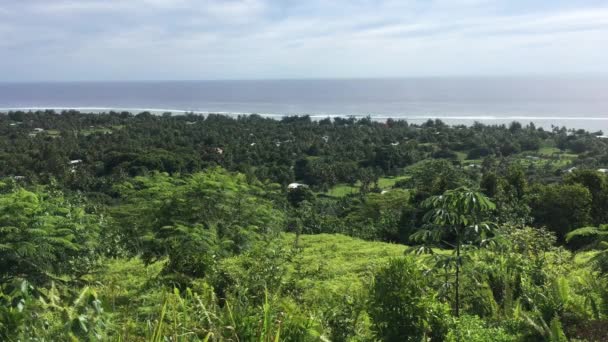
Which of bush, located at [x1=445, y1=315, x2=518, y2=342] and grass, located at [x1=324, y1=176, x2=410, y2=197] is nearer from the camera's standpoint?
bush, located at [x1=445, y1=315, x2=518, y2=342]

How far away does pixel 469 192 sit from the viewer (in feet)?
11.8

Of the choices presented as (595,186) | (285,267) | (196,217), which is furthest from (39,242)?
(595,186)

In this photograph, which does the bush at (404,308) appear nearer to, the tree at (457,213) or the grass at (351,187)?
the tree at (457,213)

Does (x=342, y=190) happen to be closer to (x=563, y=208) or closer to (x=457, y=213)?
(x=563, y=208)

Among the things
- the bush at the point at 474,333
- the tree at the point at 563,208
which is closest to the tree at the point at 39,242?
the bush at the point at 474,333

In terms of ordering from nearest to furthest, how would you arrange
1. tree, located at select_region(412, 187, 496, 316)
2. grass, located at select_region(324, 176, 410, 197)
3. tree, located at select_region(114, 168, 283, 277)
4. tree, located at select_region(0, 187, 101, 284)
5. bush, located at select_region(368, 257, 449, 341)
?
1. bush, located at select_region(368, 257, 449, 341)
2. tree, located at select_region(412, 187, 496, 316)
3. tree, located at select_region(0, 187, 101, 284)
4. tree, located at select_region(114, 168, 283, 277)
5. grass, located at select_region(324, 176, 410, 197)

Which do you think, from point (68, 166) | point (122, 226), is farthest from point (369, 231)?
point (68, 166)

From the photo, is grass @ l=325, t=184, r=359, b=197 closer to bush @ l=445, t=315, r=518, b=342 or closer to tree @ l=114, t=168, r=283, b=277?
tree @ l=114, t=168, r=283, b=277

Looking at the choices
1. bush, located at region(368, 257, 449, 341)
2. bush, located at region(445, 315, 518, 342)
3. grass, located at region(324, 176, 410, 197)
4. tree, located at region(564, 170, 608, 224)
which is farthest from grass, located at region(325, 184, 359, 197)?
bush, located at region(368, 257, 449, 341)

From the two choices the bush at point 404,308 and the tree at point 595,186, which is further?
the tree at point 595,186

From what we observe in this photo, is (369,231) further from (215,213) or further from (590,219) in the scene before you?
(215,213)

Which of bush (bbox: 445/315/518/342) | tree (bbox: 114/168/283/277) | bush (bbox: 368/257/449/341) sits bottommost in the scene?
tree (bbox: 114/168/283/277)

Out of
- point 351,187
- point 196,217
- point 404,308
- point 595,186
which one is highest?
point 404,308

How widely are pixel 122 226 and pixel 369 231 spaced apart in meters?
12.5
